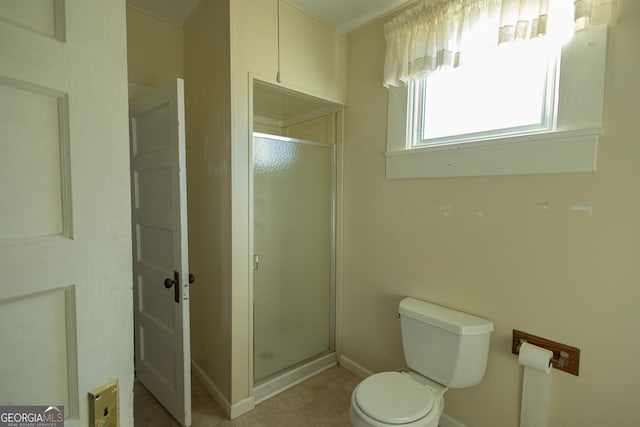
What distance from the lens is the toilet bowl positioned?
4.19 feet

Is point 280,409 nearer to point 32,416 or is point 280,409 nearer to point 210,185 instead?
point 210,185

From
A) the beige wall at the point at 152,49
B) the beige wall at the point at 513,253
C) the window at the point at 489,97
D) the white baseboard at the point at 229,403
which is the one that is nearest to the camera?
the beige wall at the point at 513,253

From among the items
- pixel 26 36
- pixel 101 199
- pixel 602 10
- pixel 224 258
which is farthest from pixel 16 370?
pixel 602 10

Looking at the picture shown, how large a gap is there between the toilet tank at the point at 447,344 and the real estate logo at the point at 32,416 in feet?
4.88

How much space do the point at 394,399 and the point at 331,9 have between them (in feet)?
7.39

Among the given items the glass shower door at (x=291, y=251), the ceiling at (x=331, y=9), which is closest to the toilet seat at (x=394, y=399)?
the glass shower door at (x=291, y=251)

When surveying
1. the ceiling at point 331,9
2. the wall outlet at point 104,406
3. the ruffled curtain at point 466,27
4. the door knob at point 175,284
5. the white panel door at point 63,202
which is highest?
the ceiling at point 331,9

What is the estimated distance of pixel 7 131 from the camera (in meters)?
0.47

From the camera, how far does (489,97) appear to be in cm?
161

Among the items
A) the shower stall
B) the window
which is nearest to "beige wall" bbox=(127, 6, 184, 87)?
the shower stall

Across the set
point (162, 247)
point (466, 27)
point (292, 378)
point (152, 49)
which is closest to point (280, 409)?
point (292, 378)

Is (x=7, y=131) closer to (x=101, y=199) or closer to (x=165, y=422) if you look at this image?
(x=101, y=199)

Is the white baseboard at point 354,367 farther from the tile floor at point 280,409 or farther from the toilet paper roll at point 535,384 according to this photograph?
the toilet paper roll at point 535,384

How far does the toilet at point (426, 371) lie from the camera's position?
4.31 feet
